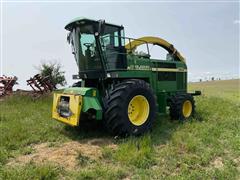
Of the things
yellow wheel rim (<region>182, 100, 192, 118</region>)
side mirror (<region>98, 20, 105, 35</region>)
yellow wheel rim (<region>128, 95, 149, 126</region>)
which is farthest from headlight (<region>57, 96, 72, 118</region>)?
yellow wheel rim (<region>182, 100, 192, 118</region>)

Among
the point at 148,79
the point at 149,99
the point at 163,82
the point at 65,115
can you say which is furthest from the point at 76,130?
the point at 163,82

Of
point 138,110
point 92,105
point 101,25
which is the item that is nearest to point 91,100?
point 92,105

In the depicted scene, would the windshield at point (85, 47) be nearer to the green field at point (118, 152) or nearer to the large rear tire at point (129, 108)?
the large rear tire at point (129, 108)

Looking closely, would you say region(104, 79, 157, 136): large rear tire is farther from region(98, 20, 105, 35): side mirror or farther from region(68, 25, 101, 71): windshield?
region(98, 20, 105, 35): side mirror

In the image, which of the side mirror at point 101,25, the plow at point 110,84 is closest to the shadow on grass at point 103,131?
the plow at point 110,84

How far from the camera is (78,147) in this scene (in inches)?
223

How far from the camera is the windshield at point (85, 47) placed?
6.76 metres

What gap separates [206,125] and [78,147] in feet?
12.6

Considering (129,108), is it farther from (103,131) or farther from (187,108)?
(187,108)

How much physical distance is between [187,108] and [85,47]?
13.5 ft

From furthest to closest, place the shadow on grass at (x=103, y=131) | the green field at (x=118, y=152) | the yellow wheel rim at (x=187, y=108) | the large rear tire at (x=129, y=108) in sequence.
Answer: the yellow wheel rim at (x=187, y=108) < the shadow on grass at (x=103, y=131) < the large rear tire at (x=129, y=108) < the green field at (x=118, y=152)

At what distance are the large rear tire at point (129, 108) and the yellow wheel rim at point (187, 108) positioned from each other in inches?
89.3

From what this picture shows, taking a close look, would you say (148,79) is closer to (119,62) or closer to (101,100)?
(119,62)

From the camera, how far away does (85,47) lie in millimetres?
7000
